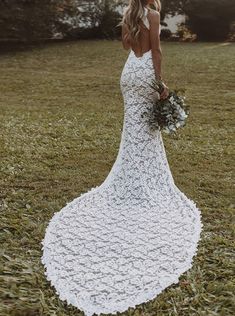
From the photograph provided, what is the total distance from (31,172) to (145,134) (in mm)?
2595

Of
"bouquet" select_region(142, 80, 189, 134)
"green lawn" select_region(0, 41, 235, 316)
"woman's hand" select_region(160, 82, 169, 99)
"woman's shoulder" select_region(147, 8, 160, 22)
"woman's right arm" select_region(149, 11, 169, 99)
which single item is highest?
"woman's shoulder" select_region(147, 8, 160, 22)

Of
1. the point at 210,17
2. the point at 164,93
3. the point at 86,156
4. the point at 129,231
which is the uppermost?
the point at 210,17

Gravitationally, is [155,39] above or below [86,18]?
above

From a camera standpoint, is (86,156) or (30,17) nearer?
(86,156)

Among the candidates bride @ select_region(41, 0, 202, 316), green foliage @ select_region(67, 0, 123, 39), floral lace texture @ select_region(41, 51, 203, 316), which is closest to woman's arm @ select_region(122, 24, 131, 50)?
bride @ select_region(41, 0, 202, 316)

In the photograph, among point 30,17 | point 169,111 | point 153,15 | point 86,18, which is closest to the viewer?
point 153,15

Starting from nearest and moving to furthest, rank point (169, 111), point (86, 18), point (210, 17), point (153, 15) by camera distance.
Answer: point (153, 15) < point (169, 111) < point (86, 18) < point (210, 17)

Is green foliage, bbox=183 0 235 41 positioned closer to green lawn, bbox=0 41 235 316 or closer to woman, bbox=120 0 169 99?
green lawn, bbox=0 41 235 316

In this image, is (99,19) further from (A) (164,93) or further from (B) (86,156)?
(A) (164,93)

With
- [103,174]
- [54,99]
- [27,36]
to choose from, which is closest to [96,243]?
[103,174]

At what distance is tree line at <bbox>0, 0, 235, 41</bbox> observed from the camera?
2078cm

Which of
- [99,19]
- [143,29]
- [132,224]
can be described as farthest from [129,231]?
[99,19]

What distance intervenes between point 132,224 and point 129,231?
0.52 feet

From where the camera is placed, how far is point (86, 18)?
22.8m
